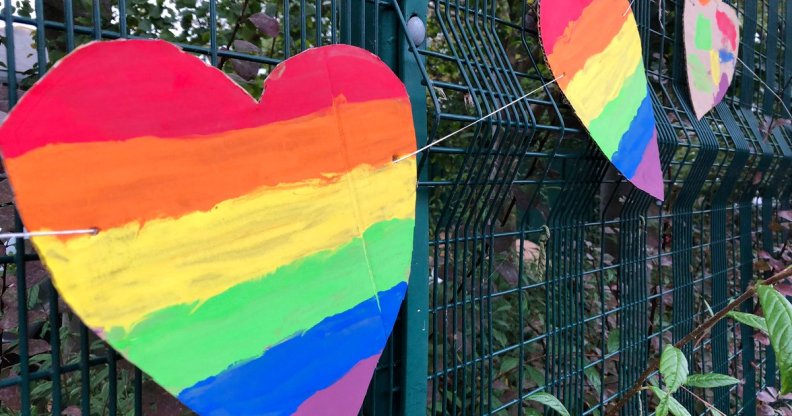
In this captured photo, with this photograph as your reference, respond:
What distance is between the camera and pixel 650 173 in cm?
148

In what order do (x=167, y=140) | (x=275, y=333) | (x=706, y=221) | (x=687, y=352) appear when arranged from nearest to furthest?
(x=167, y=140)
(x=275, y=333)
(x=687, y=352)
(x=706, y=221)

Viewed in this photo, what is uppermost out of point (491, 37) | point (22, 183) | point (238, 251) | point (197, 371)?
point (491, 37)

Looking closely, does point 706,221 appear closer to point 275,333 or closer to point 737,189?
point 737,189

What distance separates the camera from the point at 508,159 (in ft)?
3.78

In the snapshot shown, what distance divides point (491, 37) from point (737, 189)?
1872 millimetres

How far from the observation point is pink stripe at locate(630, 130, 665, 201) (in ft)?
4.71

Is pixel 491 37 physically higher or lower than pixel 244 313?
higher

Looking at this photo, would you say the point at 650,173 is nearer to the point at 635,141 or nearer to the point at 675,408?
the point at 635,141

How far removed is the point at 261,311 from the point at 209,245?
11cm

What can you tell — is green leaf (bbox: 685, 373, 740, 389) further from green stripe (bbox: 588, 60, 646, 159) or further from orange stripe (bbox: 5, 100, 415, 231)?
orange stripe (bbox: 5, 100, 415, 231)

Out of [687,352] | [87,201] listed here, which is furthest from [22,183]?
[687,352]

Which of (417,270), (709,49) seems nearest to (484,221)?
(417,270)

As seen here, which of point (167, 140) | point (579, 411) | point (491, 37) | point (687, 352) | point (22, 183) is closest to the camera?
point (22, 183)

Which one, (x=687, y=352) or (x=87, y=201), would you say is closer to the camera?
(x=87, y=201)
